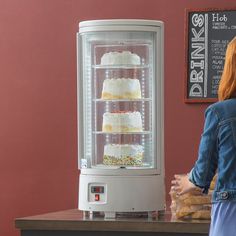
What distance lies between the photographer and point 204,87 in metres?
4.36

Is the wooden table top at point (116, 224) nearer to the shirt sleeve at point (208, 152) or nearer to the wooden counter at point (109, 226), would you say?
the wooden counter at point (109, 226)

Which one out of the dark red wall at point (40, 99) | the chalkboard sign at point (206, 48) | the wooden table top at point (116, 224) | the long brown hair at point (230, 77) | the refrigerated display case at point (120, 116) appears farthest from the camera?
the dark red wall at point (40, 99)

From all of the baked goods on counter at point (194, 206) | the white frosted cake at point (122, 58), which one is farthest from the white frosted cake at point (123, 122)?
the baked goods on counter at point (194, 206)

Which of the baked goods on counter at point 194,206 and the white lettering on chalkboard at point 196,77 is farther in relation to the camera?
the white lettering on chalkboard at point 196,77

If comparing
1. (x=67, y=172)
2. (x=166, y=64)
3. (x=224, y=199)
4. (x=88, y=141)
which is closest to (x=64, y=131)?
(x=67, y=172)

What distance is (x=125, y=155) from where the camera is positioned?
3.45 meters

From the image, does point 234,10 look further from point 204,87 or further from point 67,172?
point 67,172

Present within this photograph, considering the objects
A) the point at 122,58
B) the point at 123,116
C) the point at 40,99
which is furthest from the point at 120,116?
the point at 40,99

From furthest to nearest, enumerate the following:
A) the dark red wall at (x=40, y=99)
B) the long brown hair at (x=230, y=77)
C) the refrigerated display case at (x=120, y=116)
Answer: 1. the dark red wall at (x=40, y=99)
2. the refrigerated display case at (x=120, y=116)
3. the long brown hair at (x=230, y=77)

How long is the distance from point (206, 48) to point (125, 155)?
3.79ft

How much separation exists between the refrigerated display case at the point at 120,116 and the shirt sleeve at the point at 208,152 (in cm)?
77

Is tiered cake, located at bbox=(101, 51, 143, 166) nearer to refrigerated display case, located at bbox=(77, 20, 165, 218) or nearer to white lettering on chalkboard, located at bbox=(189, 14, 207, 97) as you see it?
refrigerated display case, located at bbox=(77, 20, 165, 218)

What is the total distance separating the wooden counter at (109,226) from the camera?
10.1ft

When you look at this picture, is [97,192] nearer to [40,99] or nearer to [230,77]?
[230,77]
